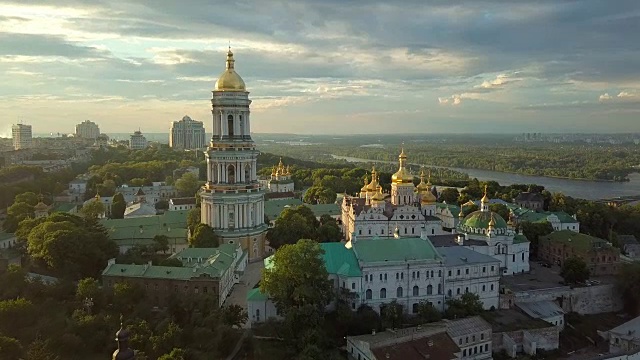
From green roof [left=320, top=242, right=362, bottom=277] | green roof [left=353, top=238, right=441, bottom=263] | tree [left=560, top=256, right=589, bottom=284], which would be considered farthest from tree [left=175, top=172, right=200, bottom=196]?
tree [left=560, top=256, right=589, bottom=284]

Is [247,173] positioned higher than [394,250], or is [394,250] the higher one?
[247,173]

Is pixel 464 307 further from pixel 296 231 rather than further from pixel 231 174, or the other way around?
pixel 231 174

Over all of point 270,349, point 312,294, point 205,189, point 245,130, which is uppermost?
point 245,130

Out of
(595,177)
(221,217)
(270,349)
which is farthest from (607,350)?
(595,177)

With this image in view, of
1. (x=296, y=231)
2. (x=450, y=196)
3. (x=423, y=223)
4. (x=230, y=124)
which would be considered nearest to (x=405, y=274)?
(x=296, y=231)

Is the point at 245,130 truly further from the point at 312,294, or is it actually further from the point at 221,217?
the point at 312,294

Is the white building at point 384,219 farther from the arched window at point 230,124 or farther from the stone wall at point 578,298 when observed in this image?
the arched window at point 230,124

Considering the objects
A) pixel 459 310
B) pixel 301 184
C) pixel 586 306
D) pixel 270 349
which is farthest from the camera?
pixel 301 184

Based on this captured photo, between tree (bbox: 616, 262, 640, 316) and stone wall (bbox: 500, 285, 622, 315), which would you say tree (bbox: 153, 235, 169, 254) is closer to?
stone wall (bbox: 500, 285, 622, 315)
